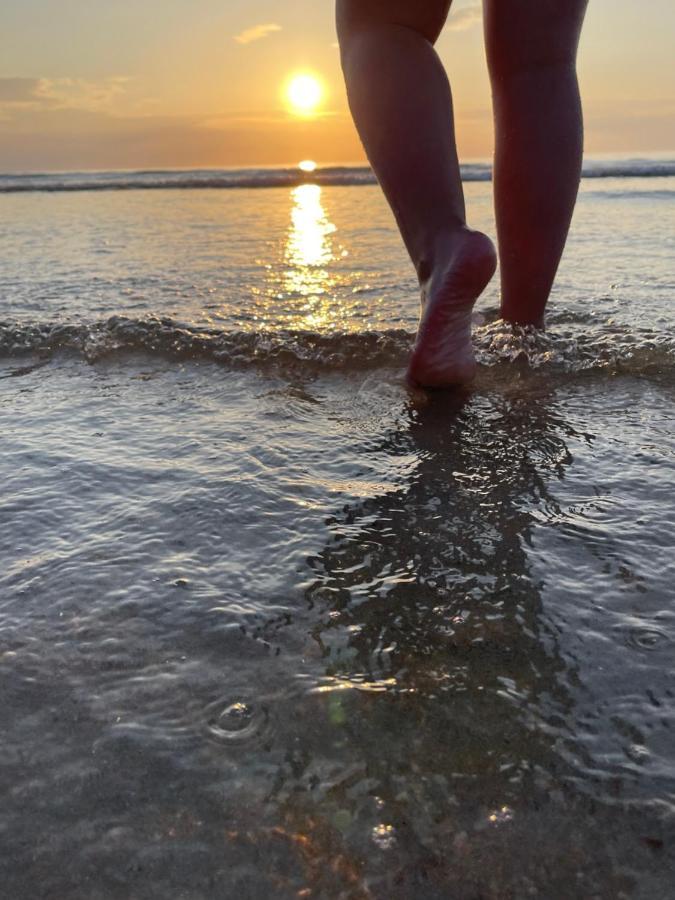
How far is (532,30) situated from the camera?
5.21ft

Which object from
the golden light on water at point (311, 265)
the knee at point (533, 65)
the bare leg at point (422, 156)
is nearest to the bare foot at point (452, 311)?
the bare leg at point (422, 156)

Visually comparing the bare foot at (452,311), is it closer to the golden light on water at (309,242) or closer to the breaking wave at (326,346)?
the breaking wave at (326,346)

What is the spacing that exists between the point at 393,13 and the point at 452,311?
63 centimetres

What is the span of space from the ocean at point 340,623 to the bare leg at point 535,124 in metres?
0.21

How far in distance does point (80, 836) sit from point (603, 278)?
2807 mm

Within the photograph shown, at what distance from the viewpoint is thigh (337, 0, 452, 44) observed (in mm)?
1634

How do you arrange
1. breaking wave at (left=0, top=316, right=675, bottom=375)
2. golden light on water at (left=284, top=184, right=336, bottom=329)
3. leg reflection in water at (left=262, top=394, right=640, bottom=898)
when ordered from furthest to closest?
golden light on water at (left=284, top=184, right=336, bottom=329) → breaking wave at (left=0, top=316, right=675, bottom=375) → leg reflection in water at (left=262, top=394, right=640, bottom=898)

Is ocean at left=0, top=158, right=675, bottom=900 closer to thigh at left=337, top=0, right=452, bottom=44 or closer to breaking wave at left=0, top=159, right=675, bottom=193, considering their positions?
thigh at left=337, top=0, right=452, bottom=44

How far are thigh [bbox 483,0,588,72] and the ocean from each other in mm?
538

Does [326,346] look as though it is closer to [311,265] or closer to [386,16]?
[386,16]

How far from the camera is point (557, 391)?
1.76m

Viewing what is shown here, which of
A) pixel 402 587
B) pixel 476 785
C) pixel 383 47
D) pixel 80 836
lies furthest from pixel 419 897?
pixel 383 47

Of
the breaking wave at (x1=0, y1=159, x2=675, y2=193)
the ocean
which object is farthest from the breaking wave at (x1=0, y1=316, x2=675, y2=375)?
the breaking wave at (x1=0, y1=159, x2=675, y2=193)

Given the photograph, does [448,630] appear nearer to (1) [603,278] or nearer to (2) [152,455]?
(2) [152,455]
